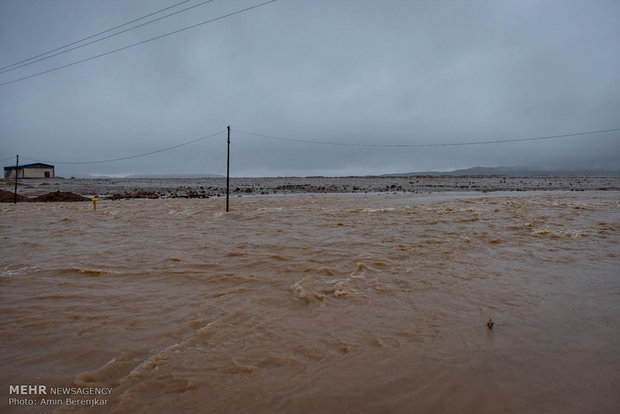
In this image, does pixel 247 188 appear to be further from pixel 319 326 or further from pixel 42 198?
pixel 319 326

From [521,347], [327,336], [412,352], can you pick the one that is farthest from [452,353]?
[327,336]

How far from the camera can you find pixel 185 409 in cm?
304

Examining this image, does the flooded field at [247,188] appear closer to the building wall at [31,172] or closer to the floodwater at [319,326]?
the building wall at [31,172]

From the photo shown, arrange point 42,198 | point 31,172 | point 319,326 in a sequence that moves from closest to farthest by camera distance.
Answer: point 319,326 → point 42,198 → point 31,172

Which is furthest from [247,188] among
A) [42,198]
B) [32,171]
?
[32,171]

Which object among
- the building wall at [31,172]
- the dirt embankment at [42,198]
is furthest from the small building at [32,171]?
the dirt embankment at [42,198]

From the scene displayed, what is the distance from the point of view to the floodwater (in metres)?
3.20

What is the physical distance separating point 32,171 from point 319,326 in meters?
87.5

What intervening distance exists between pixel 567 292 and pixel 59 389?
25.5 feet

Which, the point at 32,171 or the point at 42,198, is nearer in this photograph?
the point at 42,198

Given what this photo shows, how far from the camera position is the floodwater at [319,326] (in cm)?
320

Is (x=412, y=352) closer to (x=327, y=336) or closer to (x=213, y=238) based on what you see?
(x=327, y=336)

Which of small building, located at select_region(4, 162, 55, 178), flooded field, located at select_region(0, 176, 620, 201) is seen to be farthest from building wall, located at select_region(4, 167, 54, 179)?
flooded field, located at select_region(0, 176, 620, 201)

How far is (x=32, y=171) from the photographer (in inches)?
2682
